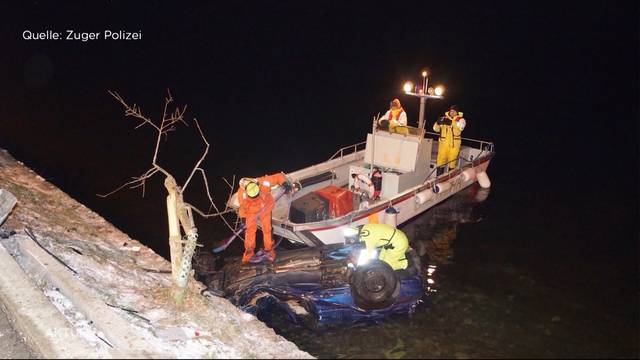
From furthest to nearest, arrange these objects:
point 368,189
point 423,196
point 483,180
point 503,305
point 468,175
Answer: point 483,180, point 468,175, point 423,196, point 368,189, point 503,305

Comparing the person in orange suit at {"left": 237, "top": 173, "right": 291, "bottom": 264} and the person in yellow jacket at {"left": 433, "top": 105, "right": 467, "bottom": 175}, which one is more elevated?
the person in yellow jacket at {"left": 433, "top": 105, "right": 467, "bottom": 175}

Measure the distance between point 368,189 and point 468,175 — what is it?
3255 millimetres

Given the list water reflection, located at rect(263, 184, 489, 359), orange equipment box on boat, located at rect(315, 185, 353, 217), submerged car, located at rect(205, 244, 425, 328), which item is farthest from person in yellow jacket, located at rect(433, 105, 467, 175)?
submerged car, located at rect(205, 244, 425, 328)

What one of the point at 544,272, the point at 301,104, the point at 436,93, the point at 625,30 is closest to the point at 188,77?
the point at 301,104

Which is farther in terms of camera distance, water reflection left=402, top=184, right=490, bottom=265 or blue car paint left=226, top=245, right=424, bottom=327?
water reflection left=402, top=184, right=490, bottom=265

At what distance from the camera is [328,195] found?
31.8 ft

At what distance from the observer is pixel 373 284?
707 cm

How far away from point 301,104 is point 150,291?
60.7 feet

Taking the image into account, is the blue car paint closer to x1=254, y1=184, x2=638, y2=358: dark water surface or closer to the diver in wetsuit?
x1=254, y1=184, x2=638, y2=358: dark water surface

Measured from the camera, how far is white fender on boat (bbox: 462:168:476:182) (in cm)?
1220

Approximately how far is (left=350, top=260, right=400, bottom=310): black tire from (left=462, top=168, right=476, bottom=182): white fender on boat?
569 cm

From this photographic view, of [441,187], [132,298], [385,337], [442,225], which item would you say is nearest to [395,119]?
[441,187]

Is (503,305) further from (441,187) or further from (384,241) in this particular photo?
(441,187)

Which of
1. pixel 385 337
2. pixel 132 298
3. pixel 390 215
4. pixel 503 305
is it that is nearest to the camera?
pixel 132 298
